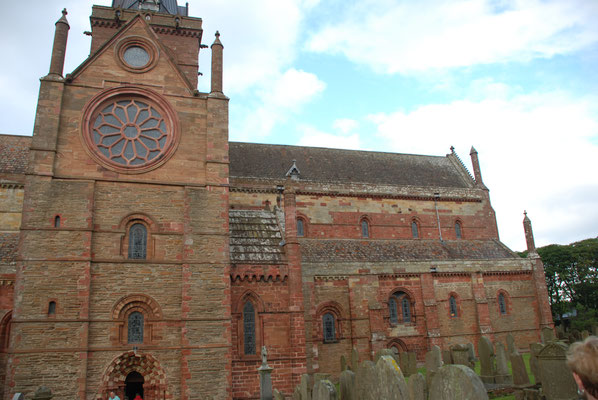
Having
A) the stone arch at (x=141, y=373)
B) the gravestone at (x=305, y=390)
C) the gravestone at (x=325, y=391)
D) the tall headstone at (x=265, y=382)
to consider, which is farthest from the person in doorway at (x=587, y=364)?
the stone arch at (x=141, y=373)

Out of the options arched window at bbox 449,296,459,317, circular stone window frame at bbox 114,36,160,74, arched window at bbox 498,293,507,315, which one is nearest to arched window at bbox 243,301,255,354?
circular stone window frame at bbox 114,36,160,74

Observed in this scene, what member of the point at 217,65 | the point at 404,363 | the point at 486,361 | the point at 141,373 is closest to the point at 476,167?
the point at 404,363

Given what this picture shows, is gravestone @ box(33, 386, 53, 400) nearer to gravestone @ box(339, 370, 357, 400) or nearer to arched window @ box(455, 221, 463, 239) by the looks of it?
gravestone @ box(339, 370, 357, 400)

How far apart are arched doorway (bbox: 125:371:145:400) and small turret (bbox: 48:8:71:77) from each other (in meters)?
11.6

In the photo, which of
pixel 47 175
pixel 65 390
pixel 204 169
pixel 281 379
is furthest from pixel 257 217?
pixel 65 390

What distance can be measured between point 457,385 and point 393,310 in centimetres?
2267

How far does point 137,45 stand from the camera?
19.1 metres

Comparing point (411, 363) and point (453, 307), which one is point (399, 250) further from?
point (411, 363)

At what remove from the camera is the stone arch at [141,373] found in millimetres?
15438

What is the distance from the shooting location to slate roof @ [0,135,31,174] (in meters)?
23.9

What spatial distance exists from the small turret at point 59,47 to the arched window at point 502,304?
2792 cm

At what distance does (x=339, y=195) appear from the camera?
30.7 metres

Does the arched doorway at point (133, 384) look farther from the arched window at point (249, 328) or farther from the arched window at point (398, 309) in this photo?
the arched window at point (398, 309)

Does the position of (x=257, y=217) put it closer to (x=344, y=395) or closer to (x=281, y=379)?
(x=281, y=379)
